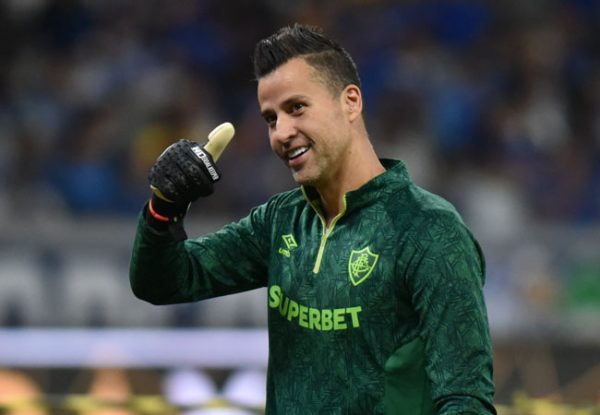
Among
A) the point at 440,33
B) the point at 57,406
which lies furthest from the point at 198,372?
the point at 440,33

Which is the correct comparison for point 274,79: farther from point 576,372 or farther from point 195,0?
point 195,0

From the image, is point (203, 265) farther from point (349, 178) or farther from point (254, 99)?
point (254, 99)

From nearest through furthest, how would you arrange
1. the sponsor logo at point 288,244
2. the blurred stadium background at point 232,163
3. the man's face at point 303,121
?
1. the man's face at point 303,121
2. the sponsor logo at point 288,244
3. the blurred stadium background at point 232,163

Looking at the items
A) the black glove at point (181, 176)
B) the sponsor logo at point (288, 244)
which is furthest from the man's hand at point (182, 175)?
the sponsor logo at point (288, 244)

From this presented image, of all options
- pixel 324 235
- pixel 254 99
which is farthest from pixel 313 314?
pixel 254 99

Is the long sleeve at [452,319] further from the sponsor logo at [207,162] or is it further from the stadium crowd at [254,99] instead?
the stadium crowd at [254,99]

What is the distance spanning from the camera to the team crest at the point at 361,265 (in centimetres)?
322

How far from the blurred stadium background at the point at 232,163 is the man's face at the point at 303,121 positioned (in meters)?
3.75

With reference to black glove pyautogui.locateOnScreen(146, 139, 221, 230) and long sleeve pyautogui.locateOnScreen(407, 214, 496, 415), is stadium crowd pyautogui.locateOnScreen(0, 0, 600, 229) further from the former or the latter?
long sleeve pyautogui.locateOnScreen(407, 214, 496, 415)

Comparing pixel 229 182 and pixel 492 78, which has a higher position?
pixel 492 78

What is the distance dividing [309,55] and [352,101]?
17cm

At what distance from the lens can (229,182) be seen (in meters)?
9.73

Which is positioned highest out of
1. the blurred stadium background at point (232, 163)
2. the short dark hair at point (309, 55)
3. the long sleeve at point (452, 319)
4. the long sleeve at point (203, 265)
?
the blurred stadium background at point (232, 163)

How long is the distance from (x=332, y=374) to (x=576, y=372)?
5.19 metres
